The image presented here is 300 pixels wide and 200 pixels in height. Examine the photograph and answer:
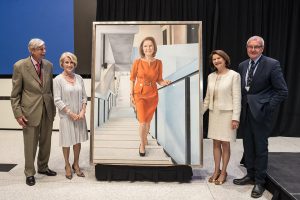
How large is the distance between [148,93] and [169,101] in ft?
0.79

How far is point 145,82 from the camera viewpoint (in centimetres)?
340

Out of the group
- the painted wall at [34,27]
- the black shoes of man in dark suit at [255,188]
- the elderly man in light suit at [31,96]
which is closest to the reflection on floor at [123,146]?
the elderly man in light suit at [31,96]

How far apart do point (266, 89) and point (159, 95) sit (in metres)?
1.08

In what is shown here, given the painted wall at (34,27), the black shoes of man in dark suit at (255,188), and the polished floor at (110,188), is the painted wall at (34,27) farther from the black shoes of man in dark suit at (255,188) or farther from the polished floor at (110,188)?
the black shoes of man in dark suit at (255,188)

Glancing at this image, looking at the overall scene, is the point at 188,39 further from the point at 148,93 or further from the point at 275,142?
the point at 275,142

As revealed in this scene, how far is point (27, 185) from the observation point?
334 cm

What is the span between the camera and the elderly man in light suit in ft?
10.7

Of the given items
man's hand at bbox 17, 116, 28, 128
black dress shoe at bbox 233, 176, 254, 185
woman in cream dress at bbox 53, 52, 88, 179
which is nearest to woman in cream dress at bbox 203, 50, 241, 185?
black dress shoe at bbox 233, 176, 254, 185

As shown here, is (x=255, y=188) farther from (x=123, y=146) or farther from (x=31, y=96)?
(x=31, y=96)

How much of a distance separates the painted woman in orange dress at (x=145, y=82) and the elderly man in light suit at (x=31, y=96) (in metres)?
0.93

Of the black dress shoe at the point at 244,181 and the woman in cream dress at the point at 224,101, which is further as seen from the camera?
the black dress shoe at the point at 244,181

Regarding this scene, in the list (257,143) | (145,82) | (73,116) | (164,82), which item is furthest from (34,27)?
(257,143)

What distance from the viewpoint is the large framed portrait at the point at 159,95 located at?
338 cm

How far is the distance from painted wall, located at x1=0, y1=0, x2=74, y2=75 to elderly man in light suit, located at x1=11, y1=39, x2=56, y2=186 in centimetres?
A: 263
